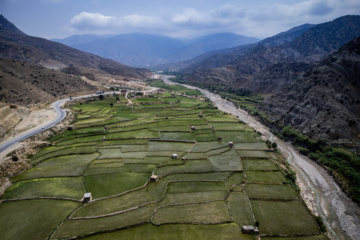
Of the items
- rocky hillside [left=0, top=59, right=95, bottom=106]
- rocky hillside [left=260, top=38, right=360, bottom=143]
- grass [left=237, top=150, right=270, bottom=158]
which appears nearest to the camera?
grass [left=237, top=150, right=270, bottom=158]

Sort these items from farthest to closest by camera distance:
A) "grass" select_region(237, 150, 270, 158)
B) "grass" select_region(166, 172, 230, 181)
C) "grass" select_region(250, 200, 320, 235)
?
"grass" select_region(237, 150, 270, 158) → "grass" select_region(166, 172, 230, 181) → "grass" select_region(250, 200, 320, 235)

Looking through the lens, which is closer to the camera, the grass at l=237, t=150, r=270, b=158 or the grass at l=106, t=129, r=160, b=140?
the grass at l=237, t=150, r=270, b=158

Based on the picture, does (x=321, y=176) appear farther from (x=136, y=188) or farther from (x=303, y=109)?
(x=136, y=188)

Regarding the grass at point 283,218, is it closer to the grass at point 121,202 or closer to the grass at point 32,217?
the grass at point 121,202

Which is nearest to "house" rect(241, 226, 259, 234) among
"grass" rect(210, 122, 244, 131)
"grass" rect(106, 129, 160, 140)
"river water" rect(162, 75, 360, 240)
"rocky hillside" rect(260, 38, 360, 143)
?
"river water" rect(162, 75, 360, 240)

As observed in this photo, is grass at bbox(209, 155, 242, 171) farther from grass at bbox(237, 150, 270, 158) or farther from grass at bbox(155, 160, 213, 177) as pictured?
grass at bbox(237, 150, 270, 158)

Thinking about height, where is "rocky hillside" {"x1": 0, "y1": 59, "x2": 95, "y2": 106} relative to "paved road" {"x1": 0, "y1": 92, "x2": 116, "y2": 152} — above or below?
above

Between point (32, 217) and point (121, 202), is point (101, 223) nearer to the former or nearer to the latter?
point (121, 202)
